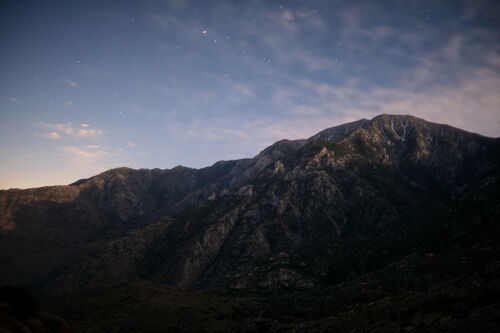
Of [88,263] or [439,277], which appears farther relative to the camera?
[88,263]

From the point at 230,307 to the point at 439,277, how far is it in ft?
200

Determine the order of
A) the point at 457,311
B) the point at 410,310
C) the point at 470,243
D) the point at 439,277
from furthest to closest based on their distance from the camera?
the point at 470,243
the point at 439,277
the point at 410,310
the point at 457,311

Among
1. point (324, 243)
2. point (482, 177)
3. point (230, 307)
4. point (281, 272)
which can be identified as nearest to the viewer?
point (230, 307)

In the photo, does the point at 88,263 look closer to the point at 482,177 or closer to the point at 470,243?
the point at 470,243

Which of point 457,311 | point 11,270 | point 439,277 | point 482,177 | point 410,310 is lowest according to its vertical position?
point 11,270

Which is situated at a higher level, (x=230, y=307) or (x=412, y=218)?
(x=412, y=218)

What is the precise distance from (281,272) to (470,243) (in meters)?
76.8

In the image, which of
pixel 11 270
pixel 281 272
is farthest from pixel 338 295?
pixel 11 270

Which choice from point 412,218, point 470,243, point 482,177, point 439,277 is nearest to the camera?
point 439,277

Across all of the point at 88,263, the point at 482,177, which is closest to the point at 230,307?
the point at 88,263

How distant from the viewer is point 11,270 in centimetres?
18162

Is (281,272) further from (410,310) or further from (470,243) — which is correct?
(410,310)

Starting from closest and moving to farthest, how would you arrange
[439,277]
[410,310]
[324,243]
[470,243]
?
[410,310] → [439,277] → [470,243] → [324,243]

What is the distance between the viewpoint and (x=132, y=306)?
276ft
